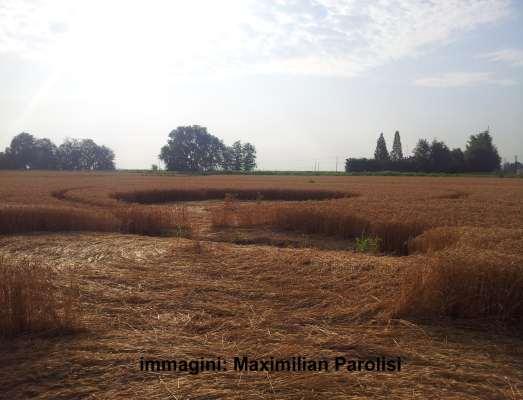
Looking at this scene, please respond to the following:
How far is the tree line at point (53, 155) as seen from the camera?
103m

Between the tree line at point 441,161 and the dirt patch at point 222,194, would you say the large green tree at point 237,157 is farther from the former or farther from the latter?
the dirt patch at point 222,194

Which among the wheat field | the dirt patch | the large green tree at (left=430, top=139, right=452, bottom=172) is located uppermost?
the large green tree at (left=430, top=139, right=452, bottom=172)

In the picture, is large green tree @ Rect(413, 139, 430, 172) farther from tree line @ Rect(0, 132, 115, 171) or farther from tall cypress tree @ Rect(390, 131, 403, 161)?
tree line @ Rect(0, 132, 115, 171)

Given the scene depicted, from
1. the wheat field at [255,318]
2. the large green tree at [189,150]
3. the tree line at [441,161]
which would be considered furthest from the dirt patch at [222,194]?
the large green tree at [189,150]

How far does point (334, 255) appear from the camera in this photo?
885cm

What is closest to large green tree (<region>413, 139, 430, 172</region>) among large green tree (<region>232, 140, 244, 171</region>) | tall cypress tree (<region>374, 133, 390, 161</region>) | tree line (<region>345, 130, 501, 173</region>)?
tree line (<region>345, 130, 501, 173</region>)

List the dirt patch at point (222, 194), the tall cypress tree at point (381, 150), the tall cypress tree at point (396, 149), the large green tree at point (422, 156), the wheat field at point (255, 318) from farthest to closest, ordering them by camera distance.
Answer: the tall cypress tree at point (396, 149), the tall cypress tree at point (381, 150), the large green tree at point (422, 156), the dirt patch at point (222, 194), the wheat field at point (255, 318)

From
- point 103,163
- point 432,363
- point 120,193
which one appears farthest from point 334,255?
point 103,163

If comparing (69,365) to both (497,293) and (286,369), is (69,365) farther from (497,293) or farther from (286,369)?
(497,293)

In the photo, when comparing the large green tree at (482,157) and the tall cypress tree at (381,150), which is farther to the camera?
the tall cypress tree at (381,150)

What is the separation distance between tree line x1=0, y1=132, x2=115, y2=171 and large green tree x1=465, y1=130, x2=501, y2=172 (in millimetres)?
87459

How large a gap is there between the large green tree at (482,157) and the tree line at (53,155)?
287ft

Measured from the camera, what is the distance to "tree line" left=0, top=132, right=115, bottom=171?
10331 centimetres

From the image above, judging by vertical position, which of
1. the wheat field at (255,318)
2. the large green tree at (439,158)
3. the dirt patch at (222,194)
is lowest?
the wheat field at (255,318)
